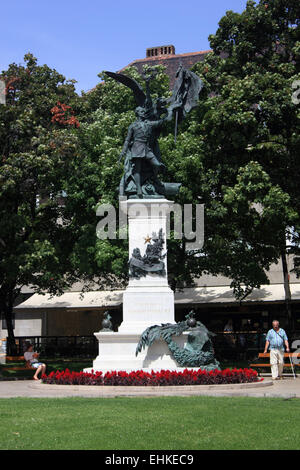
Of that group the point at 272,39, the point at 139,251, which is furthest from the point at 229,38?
the point at 139,251

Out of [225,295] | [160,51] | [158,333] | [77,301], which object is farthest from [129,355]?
[160,51]

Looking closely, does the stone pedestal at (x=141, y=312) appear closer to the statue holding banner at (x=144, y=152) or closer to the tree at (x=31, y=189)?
the statue holding banner at (x=144, y=152)

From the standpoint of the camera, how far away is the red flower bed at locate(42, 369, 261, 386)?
15.0 metres

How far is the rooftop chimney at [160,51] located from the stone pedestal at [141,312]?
116 ft

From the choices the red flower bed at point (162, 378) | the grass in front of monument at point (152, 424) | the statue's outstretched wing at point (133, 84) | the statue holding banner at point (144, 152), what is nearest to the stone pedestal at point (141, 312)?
the statue holding banner at point (144, 152)

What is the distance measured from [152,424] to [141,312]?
8332 millimetres

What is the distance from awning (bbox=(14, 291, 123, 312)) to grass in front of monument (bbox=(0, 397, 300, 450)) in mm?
23639

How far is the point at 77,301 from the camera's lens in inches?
1475

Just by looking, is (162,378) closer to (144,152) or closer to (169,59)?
(144,152)

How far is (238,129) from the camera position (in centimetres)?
2522

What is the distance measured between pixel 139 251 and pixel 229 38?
13.9 metres

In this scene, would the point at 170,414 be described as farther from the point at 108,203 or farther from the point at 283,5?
the point at 283,5

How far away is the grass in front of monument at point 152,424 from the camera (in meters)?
7.98

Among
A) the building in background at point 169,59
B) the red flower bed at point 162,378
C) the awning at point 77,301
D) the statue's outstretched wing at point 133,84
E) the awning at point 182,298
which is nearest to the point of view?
the red flower bed at point 162,378
